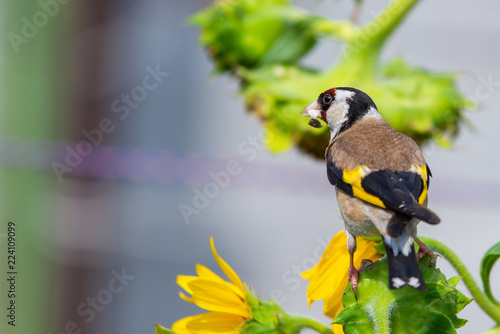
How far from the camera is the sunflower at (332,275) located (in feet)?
0.98

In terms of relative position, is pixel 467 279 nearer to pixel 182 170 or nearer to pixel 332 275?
pixel 332 275

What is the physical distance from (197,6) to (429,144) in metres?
1.19

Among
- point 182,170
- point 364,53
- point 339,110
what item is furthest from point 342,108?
point 182,170

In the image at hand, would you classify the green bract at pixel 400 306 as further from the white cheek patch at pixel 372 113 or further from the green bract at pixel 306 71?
the green bract at pixel 306 71

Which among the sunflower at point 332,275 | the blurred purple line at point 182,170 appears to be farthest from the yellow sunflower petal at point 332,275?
the blurred purple line at point 182,170

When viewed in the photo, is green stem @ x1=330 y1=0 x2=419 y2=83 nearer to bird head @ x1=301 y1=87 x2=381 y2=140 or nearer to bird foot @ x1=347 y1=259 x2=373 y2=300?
bird head @ x1=301 y1=87 x2=381 y2=140

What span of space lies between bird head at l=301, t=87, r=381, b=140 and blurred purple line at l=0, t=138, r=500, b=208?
0.87 meters

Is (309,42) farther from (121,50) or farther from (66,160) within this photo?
(121,50)

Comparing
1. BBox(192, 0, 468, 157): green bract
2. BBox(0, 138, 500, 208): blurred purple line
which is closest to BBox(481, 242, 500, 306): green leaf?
BBox(192, 0, 468, 157): green bract

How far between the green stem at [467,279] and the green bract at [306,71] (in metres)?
0.30

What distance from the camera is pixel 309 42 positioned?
0.67m

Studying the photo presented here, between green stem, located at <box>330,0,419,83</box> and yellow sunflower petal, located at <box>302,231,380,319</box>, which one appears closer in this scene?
yellow sunflower petal, located at <box>302,231,380,319</box>

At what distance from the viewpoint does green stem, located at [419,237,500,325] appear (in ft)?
0.94

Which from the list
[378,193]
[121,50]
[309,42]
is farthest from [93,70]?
[378,193]
